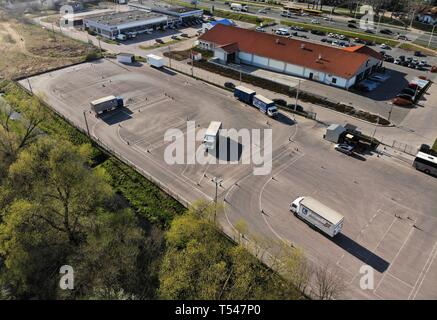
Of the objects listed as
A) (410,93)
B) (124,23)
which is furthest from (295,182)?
(124,23)

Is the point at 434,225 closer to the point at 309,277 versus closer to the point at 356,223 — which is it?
the point at 356,223

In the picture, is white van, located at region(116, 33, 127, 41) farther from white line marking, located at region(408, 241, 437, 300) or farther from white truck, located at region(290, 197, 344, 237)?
white line marking, located at region(408, 241, 437, 300)

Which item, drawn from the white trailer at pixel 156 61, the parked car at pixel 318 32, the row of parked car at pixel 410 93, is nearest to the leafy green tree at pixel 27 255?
the white trailer at pixel 156 61

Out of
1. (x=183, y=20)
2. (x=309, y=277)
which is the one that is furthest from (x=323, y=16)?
(x=309, y=277)

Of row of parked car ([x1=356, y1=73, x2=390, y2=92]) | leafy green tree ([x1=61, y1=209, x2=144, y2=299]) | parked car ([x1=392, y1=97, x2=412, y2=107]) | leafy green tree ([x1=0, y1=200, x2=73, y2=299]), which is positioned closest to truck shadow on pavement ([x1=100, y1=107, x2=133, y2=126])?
leafy green tree ([x1=0, y1=200, x2=73, y2=299])

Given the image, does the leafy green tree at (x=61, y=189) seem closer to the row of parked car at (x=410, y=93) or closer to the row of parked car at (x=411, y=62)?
the row of parked car at (x=410, y=93)

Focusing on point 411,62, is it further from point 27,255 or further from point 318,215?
point 27,255
